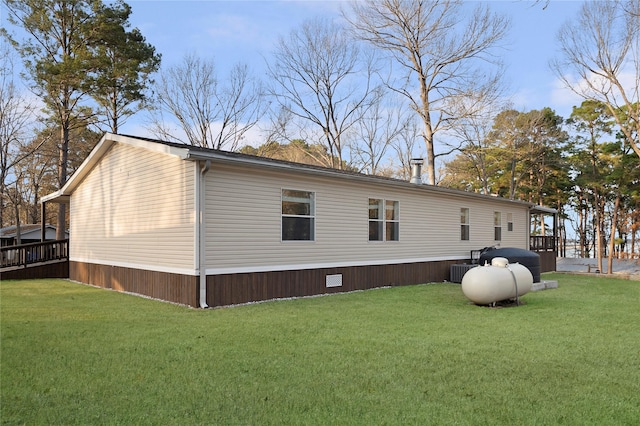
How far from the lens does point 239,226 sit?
28.9 ft

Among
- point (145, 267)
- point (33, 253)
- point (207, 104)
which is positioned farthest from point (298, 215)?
point (207, 104)

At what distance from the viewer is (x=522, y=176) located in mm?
29859

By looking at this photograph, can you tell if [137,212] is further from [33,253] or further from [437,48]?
[437,48]

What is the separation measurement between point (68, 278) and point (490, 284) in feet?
39.8

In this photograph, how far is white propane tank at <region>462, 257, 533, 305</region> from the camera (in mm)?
8258

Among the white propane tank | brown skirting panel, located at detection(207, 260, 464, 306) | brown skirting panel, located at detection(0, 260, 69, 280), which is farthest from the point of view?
brown skirting panel, located at detection(0, 260, 69, 280)

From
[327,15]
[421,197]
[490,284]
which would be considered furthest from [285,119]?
[490,284]

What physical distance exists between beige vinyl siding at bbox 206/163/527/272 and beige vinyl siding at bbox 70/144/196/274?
1.87 feet

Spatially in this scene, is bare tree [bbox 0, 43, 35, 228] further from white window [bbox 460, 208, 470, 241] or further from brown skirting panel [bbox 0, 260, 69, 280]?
white window [bbox 460, 208, 470, 241]

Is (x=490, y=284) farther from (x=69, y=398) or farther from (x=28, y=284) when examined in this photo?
(x=28, y=284)

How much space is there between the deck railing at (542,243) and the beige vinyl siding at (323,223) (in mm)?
→ 4789

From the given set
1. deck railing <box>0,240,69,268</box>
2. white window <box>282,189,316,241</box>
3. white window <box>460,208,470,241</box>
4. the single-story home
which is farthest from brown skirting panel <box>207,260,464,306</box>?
deck railing <box>0,240,69,268</box>

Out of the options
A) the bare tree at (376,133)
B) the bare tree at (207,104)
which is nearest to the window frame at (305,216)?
the bare tree at (207,104)

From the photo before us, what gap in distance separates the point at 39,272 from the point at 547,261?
1822 centimetres
